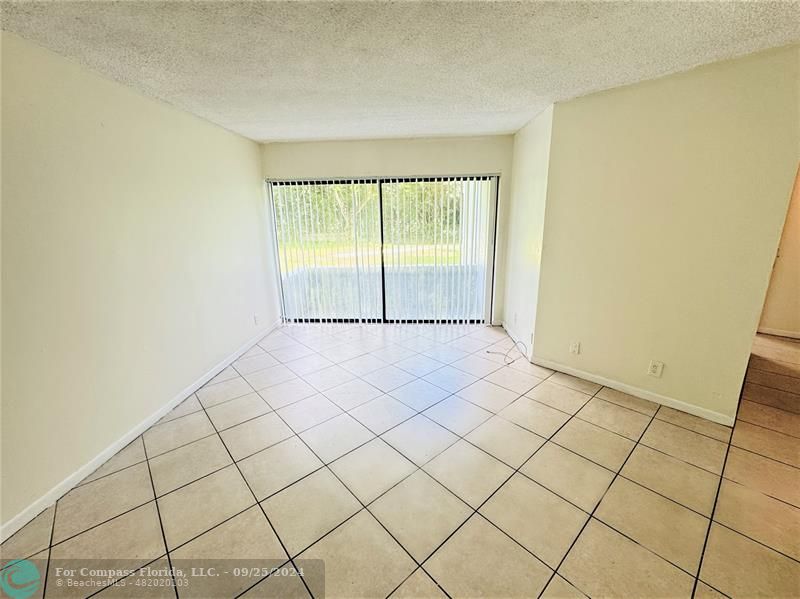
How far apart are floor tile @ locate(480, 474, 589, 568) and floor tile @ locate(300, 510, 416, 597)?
49cm

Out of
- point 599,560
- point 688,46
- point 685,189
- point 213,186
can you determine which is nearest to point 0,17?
point 213,186

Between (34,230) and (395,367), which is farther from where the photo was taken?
(395,367)

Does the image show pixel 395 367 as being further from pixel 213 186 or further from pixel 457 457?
pixel 213 186

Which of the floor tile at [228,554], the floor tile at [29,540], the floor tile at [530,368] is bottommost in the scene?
the floor tile at [228,554]

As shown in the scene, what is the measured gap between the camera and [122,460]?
2.00 metres

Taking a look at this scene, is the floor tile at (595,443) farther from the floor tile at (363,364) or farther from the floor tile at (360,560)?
the floor tile at (363,364)

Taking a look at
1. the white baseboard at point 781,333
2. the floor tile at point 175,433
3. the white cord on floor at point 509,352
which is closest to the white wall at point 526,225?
the white cord on floor at point 509,352

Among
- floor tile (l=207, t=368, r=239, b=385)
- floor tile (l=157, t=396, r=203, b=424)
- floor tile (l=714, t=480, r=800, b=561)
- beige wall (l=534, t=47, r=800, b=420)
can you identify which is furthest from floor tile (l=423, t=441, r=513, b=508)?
floor tile (l=207, t=368, r=239, b=385)

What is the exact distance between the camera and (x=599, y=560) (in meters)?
1.38

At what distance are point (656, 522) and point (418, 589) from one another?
3.83ft

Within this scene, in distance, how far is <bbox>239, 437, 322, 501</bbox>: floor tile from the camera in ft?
5.91

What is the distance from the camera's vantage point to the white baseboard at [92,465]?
1.54 meters

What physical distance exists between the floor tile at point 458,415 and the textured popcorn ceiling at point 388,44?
2.29 metres

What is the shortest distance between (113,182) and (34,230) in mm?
580
